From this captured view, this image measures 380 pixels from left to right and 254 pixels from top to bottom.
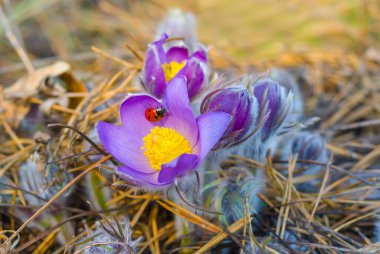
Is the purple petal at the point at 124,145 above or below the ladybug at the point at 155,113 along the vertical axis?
below

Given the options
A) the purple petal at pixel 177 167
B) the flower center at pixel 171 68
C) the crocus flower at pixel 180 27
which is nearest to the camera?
the purple petal at pixel 177 167

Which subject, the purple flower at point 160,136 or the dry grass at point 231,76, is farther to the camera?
the dry grass at point 231,76

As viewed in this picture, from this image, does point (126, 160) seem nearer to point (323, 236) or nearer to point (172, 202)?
point (172, 202)

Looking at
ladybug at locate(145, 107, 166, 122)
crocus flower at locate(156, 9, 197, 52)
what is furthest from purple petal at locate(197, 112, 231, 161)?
crocus flower at locate(156, 9, 197, 52)

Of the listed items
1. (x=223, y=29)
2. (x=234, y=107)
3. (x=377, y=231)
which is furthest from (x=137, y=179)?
(x=223, y=29)

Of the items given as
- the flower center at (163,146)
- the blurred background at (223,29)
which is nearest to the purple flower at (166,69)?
the flower center at (163,146)

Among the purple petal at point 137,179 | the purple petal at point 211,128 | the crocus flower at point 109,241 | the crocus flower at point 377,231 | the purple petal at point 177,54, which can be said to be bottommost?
the crocus flower at point 377,231

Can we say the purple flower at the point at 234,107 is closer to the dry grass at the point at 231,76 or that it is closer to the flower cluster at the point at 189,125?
the flower cluster at the point at 189,125

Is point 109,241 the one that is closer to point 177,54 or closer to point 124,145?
point 124,145
